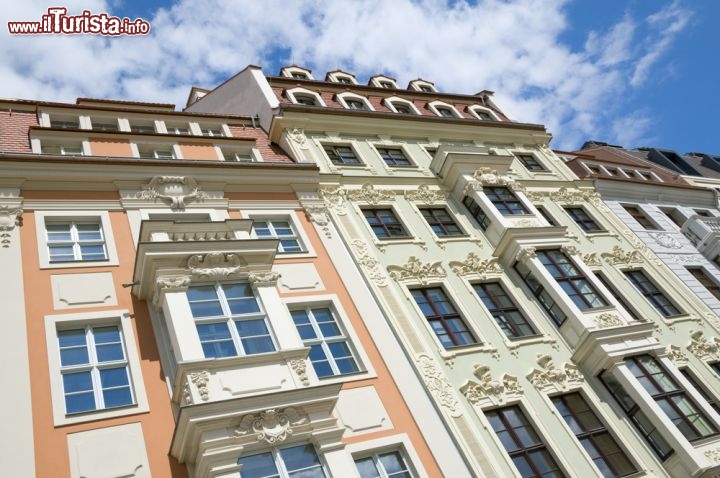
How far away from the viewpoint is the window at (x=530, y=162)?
29.7 meters

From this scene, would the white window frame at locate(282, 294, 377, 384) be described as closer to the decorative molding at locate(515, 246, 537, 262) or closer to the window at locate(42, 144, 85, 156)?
the decorative molding at locate(515, 246, 537, 262)

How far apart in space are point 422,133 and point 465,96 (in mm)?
6938

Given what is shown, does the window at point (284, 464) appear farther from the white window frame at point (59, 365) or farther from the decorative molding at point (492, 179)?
the decorative molding at point (492, 179)

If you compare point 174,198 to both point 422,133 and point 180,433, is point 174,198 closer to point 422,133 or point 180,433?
point 180,433

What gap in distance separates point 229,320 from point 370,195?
9.78 meters

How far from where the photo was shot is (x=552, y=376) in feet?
61.8

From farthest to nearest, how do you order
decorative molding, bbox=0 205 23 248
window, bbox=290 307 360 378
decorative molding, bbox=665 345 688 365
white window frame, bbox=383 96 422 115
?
white window frame, bbox=383 96 422 115
decorative molding, bbox=665 345 688 365
window, bbox=290 307 360 378
decorative molding, bbox=0 205 23 248

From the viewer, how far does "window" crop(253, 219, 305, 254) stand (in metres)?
20.7

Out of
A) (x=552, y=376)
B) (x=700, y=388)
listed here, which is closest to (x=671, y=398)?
(x=700, y=388)

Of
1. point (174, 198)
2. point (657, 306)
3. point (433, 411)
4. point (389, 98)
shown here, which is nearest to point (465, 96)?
point (389, 98)

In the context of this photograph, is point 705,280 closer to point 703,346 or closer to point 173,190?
point 703,346

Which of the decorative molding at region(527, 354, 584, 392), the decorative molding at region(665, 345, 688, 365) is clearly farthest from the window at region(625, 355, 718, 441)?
the decorative molding at region(527, 354, 584, 392)

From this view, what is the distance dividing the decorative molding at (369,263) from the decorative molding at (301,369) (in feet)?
18.3

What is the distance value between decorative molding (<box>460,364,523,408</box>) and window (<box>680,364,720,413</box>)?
6825mm
